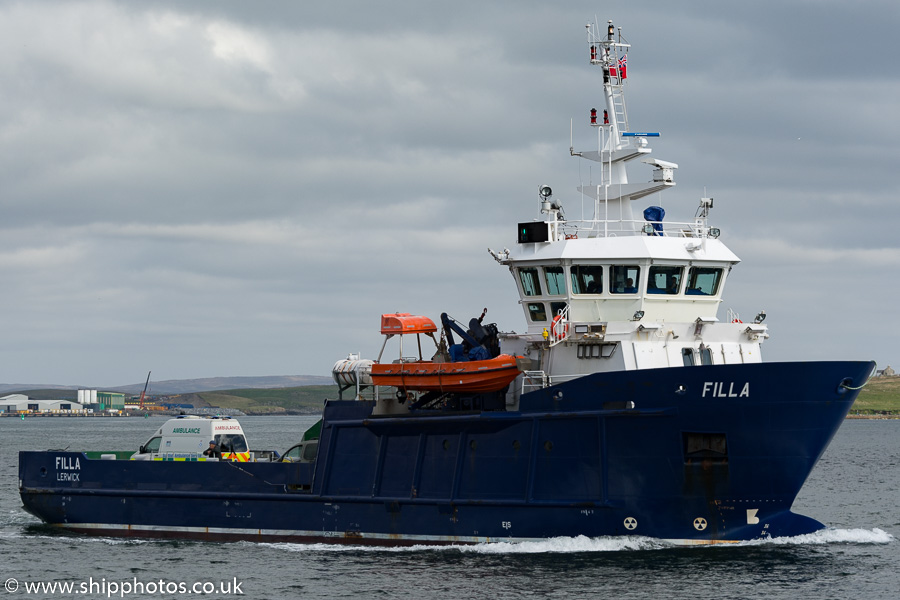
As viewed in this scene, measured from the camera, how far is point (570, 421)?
22.5 metres

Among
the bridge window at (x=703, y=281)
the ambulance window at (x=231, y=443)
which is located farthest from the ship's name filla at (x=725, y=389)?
the ambulance window at (x=231, y=443)

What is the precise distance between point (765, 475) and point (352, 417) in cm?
886

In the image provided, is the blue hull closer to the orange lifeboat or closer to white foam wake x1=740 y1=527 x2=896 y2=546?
white foam wake x1=740 y1=527 x2=896 y2=546

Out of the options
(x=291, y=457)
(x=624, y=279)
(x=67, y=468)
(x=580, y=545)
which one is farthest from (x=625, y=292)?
(x=67, y=468)

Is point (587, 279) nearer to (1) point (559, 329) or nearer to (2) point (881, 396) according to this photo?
(1) point (559, 329)

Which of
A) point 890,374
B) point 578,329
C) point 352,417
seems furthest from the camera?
point 890,374

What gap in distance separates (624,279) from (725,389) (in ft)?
11.6

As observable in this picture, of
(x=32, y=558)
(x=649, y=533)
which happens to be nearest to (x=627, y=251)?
(x=649, y=533)

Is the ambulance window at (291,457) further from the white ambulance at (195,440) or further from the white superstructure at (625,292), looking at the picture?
the white superstructure at (625,292)

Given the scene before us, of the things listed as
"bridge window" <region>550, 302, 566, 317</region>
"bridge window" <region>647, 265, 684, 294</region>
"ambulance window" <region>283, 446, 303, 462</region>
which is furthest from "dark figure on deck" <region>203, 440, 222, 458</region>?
"bridge window" <region>647, 265, 684, 294</region>

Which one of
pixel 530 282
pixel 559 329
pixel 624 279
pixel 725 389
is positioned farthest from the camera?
pixel 530 282

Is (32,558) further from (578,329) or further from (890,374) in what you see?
(890,374)

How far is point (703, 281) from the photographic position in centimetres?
2477

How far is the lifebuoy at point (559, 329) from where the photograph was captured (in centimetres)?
2373
